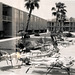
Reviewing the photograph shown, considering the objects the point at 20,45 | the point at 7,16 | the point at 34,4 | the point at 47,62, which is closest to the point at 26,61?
the point at 47,62

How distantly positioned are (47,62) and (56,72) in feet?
1.77

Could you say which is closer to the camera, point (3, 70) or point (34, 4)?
point (3, 70)

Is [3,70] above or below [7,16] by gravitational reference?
below

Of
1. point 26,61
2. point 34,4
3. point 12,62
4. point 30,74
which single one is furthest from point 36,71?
point 34,4

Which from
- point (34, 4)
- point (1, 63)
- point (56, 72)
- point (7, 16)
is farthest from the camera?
point (34, 4)

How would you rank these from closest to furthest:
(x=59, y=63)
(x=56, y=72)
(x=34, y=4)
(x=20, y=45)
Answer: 1. (x=59, y=63)
2. (x=56, y=72)
3. (x=20, y=45)
4. (x=34, y=4)

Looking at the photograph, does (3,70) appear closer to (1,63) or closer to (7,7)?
(1,63)

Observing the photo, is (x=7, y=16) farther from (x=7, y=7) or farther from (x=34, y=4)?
(x=34, y=4)

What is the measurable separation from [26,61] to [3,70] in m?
1.09

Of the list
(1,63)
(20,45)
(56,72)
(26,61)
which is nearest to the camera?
(56,72)

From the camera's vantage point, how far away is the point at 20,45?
1259 cm

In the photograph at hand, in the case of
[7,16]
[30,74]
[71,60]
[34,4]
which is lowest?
[30,74]

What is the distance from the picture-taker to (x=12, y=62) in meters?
8.80

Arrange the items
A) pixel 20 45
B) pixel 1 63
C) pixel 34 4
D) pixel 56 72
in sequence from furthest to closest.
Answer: pixel 34 4 < pixel 20 45 < pixel 1 63 < pixel 56 72
